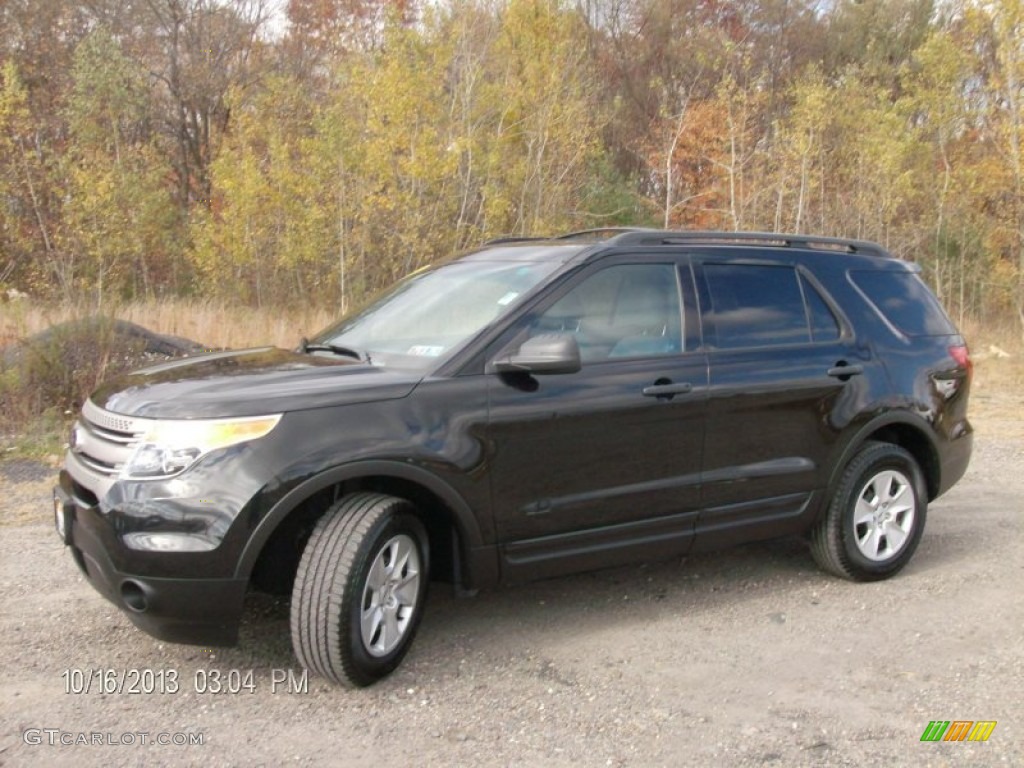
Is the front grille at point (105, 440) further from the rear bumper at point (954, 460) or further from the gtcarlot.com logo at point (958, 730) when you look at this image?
the rear bumper at point (954, 460)

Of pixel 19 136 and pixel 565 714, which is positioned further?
pixel 19 136

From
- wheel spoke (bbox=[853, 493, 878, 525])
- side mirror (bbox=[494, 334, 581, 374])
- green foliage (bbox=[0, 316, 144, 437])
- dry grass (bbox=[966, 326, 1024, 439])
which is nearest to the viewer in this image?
side mirror (bbox=[494, 334, 581, 374])

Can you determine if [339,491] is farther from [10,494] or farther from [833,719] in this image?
[10,494]

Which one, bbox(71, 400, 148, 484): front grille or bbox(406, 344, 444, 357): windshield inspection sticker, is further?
bbox(406, 344, 444, 357): windshield inspection sticker

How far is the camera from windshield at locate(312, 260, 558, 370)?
4.23m

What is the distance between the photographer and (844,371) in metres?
5.06

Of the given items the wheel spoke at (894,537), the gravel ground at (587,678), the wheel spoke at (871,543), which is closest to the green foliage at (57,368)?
the gravel ground at (587,678)

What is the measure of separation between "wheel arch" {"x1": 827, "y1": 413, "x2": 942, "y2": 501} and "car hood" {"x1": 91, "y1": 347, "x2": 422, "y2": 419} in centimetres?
250

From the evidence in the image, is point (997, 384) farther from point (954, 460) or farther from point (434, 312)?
point (434, 312)

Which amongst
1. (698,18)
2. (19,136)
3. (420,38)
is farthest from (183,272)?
(698,18)

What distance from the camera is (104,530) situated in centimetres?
354

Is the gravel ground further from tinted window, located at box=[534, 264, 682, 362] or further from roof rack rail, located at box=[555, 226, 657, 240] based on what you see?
roof rack rail, located at box=[555, 226, 657, 240]

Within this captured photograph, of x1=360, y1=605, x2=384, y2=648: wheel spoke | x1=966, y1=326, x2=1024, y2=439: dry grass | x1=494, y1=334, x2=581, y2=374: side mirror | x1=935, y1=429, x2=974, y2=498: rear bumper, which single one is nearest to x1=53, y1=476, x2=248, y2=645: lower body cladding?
x1=360, y1=605, x2=384, y2=648: wheel spoke

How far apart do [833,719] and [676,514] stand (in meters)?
1.20
